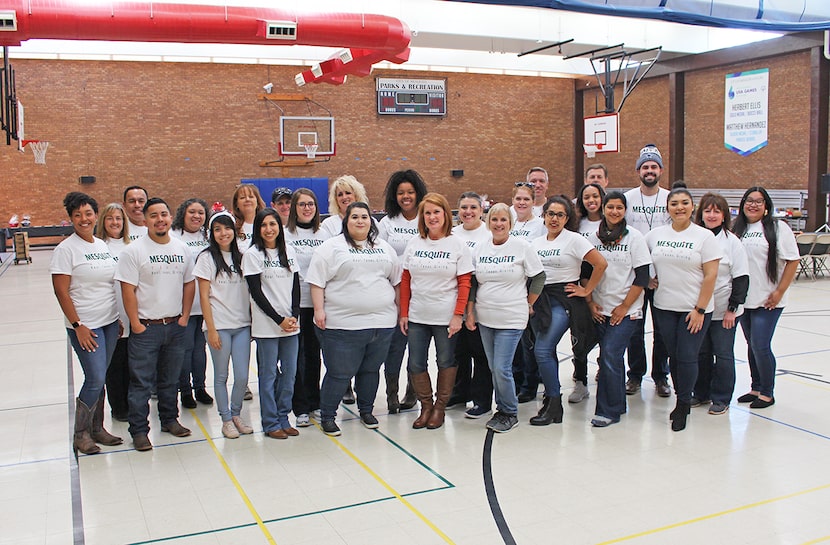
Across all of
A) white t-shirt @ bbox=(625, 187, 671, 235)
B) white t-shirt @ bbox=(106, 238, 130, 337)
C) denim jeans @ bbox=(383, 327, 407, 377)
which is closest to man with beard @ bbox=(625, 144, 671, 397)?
white t-shirt @ bbox=(625, 187, 671, 235)

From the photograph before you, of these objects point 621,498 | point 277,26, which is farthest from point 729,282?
point 277,26

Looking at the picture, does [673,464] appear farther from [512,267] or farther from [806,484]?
[512,267]

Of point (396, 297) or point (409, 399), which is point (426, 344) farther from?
point (409, 399)

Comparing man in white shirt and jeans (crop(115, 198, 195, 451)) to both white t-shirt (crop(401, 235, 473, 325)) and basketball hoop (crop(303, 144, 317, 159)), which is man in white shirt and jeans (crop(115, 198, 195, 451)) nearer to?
white t-shirt (crop(401, 235, 473, 325))

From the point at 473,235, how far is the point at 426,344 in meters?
0.83

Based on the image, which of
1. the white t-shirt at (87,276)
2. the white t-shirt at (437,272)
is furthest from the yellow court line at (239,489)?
the white t-shirt at (437,272)

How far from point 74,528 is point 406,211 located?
9.51 feet

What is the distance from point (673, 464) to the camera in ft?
14.3

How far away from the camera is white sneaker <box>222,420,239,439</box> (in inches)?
195

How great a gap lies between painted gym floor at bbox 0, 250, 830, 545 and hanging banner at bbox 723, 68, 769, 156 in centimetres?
1422

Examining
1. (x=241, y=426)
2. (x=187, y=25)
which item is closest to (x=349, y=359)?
(x=241, y=426)

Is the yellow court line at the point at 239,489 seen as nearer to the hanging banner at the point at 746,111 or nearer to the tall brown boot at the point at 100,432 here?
the tall brown boot at the point at 100,432

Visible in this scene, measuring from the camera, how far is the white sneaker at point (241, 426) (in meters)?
5.05

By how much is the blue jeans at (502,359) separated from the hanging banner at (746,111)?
51.9 feet
